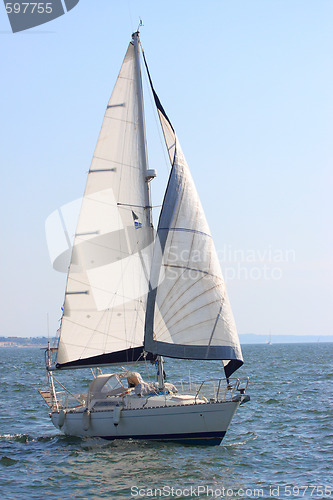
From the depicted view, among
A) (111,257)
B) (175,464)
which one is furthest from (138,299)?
(175,464)

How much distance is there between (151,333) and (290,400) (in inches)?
613

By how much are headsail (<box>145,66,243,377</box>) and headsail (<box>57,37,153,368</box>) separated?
7.32 feet

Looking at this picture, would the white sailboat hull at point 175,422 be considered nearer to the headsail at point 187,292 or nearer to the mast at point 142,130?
the headsail at point 187,292

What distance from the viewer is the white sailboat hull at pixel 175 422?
779 inches

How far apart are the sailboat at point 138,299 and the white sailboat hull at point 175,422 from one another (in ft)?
0.11

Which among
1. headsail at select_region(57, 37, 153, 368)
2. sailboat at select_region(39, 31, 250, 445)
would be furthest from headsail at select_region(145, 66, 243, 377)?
headsail at select_region(57, 37, 153, 368)

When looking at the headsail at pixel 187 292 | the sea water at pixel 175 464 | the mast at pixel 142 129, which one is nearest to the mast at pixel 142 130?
the mast at pixel 142 129

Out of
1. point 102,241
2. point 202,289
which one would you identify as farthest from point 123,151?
point 202,289

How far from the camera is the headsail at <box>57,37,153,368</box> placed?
2338 centimetres

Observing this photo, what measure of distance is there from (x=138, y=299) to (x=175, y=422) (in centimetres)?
540

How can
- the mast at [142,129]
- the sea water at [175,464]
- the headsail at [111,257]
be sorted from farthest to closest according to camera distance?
1. the mast at [142,129]
2. the headsail at [111,257]
3. the sea water at [175,464]

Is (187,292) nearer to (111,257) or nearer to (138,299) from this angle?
(138,299)

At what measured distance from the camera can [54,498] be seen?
15.7 meters

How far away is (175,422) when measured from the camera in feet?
65.5
